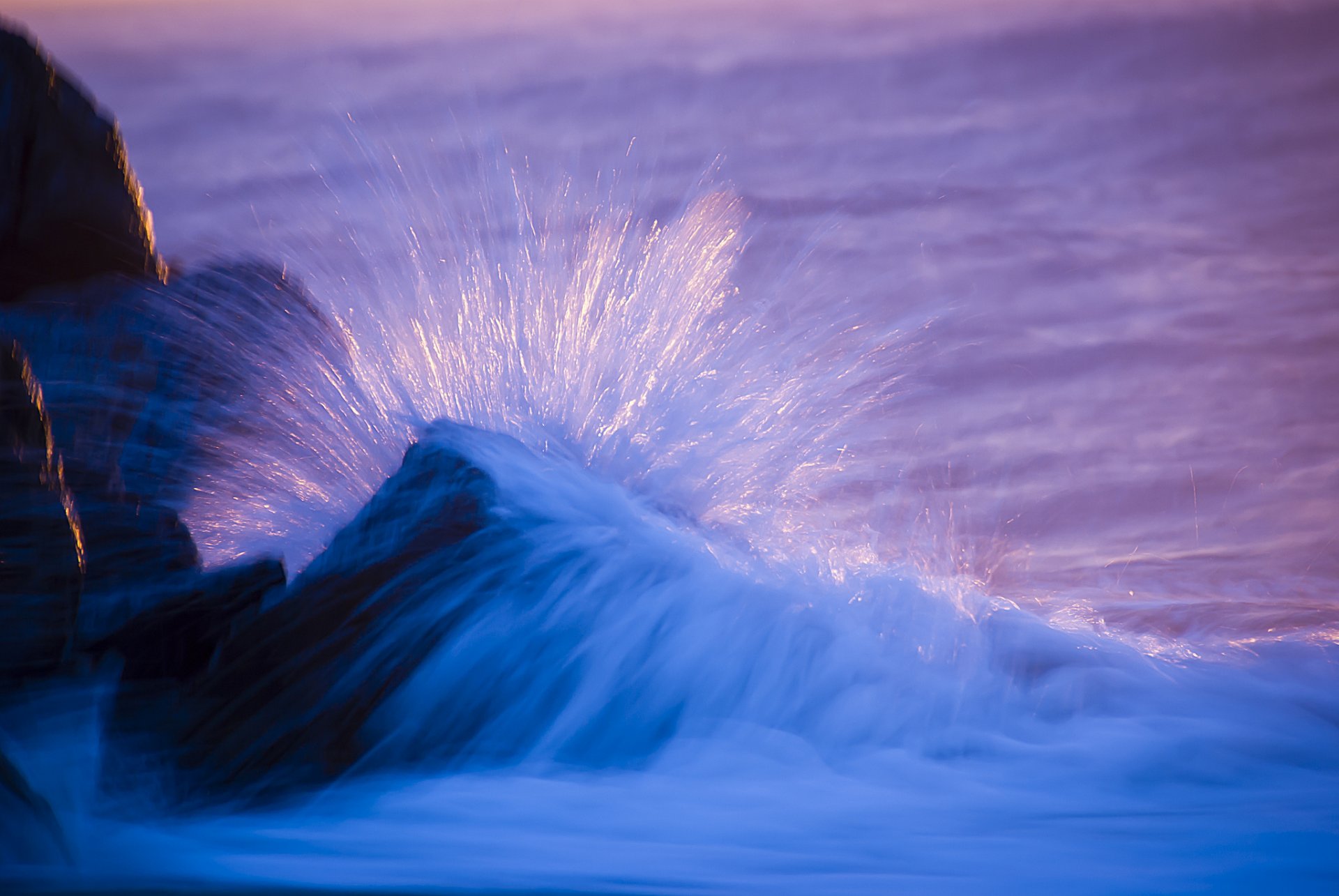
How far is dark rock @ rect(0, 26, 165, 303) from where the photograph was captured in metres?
1.51

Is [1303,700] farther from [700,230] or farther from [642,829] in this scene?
[700,230]

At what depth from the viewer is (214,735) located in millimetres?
1261

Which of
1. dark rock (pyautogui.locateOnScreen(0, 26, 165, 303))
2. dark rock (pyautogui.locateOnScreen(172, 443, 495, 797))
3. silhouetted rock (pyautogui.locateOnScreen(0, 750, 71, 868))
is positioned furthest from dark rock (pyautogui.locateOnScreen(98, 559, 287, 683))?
dark rock (pyautogui.locateOnScreen(0, 26, 165, 303))

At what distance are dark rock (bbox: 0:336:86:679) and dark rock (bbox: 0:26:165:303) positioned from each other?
433mm

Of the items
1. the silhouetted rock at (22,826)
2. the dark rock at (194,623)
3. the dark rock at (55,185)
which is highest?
the dark rock at (55,185)

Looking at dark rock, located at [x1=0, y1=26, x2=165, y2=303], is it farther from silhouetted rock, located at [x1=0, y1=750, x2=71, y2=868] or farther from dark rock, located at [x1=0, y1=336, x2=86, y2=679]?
silhouetted rock, located at [x1=0, y1=750, x2=71, y2=868]

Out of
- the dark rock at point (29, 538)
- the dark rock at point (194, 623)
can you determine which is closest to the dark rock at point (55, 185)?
the dark rock at point (29, 538)

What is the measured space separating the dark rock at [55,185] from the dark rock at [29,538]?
43 centimetres

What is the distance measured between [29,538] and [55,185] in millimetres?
607

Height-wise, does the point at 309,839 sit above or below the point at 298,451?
below

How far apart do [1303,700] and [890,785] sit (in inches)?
27.1

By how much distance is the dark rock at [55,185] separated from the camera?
151cm

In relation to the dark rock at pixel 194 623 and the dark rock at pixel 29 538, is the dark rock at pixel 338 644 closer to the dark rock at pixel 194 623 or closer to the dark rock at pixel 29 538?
the dark rock at pixel 194 623

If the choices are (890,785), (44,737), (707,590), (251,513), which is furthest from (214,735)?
(890,785)
